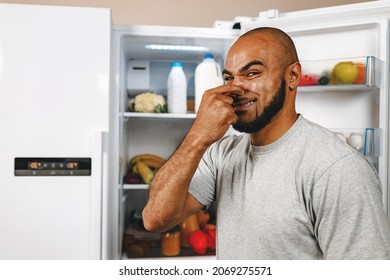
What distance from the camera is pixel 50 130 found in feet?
3.93

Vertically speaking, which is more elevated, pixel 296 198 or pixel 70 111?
pixel 70 111

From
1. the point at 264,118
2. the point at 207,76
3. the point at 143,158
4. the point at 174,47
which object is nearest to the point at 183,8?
the point at 174,47

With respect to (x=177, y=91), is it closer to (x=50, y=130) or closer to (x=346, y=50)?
(x=50, y=130)

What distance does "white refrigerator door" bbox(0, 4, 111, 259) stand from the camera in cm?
119

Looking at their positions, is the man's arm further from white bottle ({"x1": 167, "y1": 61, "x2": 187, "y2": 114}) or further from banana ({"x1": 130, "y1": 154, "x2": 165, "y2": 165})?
banana ({"x1": 130, "y1": 154, "x2": 165, "y2": 165})

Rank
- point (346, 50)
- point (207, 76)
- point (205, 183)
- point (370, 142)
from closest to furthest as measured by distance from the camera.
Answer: point (205, 183), point (370, 142), point (346, 50), point (207, 76)

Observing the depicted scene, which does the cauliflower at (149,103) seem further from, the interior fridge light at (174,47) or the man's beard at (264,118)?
the man's beard at (264,118)

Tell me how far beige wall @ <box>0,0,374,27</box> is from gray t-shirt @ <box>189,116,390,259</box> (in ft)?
3.25

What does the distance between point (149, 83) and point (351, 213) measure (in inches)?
40.5

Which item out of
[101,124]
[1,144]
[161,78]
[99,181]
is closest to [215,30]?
[161,78]

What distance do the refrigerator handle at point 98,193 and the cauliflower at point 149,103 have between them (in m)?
0.26

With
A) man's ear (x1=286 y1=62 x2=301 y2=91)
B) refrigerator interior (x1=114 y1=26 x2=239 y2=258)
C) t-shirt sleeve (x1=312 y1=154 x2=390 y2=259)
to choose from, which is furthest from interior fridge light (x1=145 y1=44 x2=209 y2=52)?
t-shirt sleeve (x1=312 y1=154 x2=390 y2=259)

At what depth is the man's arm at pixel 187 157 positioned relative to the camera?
0.82 meters

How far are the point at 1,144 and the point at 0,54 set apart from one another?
277 millimetres
